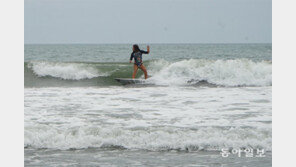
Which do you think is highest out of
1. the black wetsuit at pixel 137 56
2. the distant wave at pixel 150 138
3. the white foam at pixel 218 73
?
the black wetsuit at pixel 137 56

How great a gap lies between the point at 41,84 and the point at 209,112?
9126 millimetres

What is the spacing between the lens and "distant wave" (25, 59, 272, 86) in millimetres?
14703

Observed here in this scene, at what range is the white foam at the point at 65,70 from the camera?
1652 cm

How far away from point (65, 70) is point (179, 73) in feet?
17.5

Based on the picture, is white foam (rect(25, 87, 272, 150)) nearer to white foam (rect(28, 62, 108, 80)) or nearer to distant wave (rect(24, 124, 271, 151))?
distant wave (rect(24, 124, 271, 151))

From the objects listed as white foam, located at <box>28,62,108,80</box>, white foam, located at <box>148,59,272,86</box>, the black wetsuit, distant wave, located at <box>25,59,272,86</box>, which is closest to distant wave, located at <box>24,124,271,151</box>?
the black wetsuit

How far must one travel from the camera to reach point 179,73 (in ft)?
52.5

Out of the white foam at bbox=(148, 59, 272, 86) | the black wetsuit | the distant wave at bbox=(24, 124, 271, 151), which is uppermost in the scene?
the black wetsuit

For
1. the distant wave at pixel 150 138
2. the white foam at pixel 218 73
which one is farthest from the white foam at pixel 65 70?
the distant wave at pixel 150 138

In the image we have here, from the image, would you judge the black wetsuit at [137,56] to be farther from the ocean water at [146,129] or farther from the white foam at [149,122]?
the white foam at [149,122]

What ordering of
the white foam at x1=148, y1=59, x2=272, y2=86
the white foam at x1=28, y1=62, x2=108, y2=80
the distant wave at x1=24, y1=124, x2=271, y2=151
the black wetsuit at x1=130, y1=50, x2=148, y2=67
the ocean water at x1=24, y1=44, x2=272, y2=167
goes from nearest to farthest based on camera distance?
the ocean water at x1=24, y1=44, x2=272, y2=167, the distant wave at x1=24, y1=124, x2=271, y2=151, the black wetsuit at x1=130, y1=50, x2=148, y2=67, the white foam at x1=148, y1=59, x2=272, y2=86, the white foam at x1=28, y1=62, x2=108, y2=80

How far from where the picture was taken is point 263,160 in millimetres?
4906

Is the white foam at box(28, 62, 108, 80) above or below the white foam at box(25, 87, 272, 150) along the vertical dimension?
above
